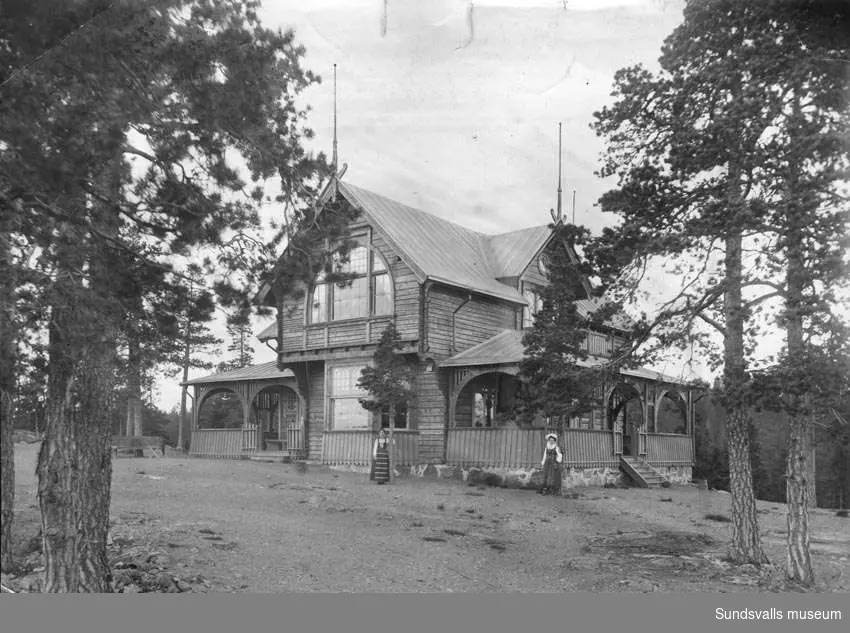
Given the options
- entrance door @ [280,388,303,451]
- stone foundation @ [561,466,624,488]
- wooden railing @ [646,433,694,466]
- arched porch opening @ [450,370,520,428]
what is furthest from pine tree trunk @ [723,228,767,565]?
entrance door @ [280,388,303,451]

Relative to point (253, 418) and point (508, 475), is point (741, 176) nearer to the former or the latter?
point (508, 475)

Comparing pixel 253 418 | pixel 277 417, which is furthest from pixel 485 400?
pixel 277 417

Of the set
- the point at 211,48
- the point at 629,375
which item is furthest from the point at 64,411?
the point at 629,375

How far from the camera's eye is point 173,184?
331 inches

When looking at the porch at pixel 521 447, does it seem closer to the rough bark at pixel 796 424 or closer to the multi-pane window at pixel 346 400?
the multi-pane window at pixel 346 400

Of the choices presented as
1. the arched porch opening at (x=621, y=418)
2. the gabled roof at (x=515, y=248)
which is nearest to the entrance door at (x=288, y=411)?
the gabled roof at (x=515, y=248)

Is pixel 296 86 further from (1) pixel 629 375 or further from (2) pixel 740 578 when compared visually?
(1) pixel 629 375

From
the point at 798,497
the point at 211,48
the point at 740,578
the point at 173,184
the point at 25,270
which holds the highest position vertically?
the point at 211,48

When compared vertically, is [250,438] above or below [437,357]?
below

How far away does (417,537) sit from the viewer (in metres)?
12.8

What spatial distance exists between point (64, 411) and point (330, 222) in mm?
4291

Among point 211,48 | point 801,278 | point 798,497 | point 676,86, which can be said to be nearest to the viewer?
point 211,48

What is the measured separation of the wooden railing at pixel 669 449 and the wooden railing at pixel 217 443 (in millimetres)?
14386

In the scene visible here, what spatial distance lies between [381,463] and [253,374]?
10.5 metres
